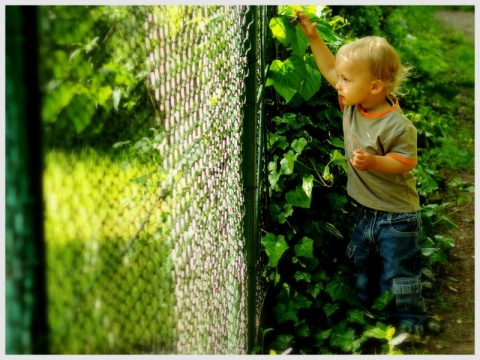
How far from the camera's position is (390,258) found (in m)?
3.34

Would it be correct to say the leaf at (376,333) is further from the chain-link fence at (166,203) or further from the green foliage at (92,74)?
the green foliage at (92,74)

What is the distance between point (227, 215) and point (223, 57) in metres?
0.58

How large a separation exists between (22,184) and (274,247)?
2.20m

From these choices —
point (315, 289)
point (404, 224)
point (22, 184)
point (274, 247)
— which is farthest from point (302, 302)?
point (22, 184)

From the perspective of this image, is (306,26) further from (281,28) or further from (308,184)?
(308,184)

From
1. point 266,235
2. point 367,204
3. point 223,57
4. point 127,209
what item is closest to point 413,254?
point 367,204

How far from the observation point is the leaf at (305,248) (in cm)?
342

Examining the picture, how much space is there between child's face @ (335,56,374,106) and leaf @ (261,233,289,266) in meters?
0.72

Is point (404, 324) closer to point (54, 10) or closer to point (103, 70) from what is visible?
point (103, 70)

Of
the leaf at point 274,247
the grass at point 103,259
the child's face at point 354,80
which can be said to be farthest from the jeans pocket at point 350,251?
the grass at point 103,259

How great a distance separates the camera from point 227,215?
2592mm

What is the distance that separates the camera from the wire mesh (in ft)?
4.27

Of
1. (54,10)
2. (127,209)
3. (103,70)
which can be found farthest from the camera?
(127,209)

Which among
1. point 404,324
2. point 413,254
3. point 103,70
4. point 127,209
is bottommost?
point 404,324
